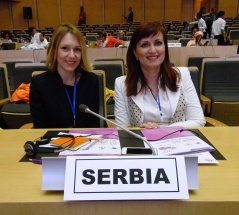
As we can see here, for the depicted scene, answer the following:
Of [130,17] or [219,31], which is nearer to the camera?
[219,31]

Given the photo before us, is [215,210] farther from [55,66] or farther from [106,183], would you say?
[55,66]

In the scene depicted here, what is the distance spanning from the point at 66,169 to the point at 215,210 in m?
0.43

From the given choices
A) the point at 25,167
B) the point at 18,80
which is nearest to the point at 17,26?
the point at 18,80

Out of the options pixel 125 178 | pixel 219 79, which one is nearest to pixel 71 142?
pixel 125 178

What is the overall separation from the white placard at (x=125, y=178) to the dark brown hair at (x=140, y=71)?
0.93 m

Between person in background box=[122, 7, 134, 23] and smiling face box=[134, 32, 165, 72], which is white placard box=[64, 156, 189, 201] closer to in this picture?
smiling face box=[134, 32, 165, 72]

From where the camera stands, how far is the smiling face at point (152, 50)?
→ 1656 mm

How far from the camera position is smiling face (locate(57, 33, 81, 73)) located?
1.74 m

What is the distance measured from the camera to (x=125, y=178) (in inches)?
30.3

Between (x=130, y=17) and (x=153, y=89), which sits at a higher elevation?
(x=130, y=17)

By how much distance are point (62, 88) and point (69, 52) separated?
23 cm

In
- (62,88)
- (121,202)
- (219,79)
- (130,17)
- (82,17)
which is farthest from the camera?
(82,17)

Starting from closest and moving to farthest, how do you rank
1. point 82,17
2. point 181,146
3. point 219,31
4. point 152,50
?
point 181,146
point 152,50
point 219,31
point 82,17

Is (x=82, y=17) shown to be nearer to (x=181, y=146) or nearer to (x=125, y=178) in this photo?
(x=181, y=146)
